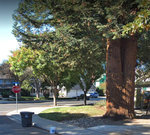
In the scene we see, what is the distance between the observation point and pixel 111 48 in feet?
45.1

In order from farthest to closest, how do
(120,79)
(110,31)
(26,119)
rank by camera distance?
(120,79) → (26,119) → (110,31)

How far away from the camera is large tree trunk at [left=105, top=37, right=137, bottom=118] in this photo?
13.3 metres

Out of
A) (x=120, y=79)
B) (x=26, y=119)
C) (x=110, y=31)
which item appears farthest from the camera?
(x=120, y=79)

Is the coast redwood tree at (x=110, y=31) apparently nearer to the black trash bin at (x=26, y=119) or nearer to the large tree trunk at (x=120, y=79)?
the large tree trunk at (x=120, y=79)

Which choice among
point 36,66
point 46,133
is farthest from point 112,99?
point 36,66

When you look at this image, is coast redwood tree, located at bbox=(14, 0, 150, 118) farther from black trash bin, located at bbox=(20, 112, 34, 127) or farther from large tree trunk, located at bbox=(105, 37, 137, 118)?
black trash bin, located at bbox=(20, 112, 34, 127)

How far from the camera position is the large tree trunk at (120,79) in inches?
523

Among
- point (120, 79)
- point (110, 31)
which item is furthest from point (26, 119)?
point (110, 31)

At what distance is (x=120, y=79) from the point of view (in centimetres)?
1341

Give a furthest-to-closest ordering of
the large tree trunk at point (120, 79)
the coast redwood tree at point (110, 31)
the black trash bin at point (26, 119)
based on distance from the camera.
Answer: the large tree trunk at point (120, 79) < the coast redwood tree at point (110, 31) < the black trash bin at point (26, 119)

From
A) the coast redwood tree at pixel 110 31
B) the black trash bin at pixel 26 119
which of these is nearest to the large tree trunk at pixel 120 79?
the coast redwood tree at pixel 110 31

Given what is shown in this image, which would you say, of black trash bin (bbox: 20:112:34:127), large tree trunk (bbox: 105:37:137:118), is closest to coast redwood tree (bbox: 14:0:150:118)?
large tree trunk (bbox: 105:37:137:118)

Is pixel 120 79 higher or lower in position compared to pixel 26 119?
higher

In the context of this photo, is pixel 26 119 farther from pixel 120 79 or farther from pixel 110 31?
pixel 110 31
